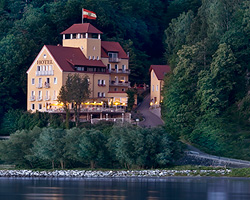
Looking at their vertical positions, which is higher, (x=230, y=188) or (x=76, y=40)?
(x=76, y=40)

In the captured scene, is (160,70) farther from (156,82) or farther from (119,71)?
(119,71)

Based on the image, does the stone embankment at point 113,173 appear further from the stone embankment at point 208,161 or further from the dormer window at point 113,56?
the dormer window at point 113,56

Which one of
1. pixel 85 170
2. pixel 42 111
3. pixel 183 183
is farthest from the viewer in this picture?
pixel 42 111

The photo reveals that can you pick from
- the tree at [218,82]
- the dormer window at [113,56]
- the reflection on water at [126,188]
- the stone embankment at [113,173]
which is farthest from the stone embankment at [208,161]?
the dormer window at [113,56]

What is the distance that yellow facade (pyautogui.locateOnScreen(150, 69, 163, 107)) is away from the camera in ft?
401

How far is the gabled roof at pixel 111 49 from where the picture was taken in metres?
123

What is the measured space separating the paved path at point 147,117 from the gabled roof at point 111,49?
656 cm

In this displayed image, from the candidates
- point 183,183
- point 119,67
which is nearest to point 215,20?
point 119,67

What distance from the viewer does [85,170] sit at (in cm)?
9394

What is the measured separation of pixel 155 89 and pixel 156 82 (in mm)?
911

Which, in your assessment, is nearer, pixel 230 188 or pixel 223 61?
pixel 230 188

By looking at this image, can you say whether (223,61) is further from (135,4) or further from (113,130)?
(135,4)

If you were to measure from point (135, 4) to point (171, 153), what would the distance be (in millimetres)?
48851

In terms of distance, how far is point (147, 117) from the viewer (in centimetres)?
11600
